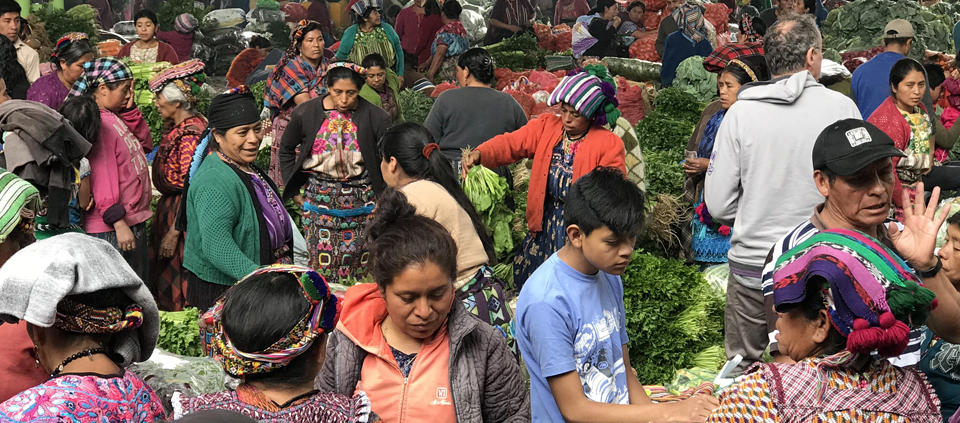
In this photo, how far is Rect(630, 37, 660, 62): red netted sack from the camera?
1216cm

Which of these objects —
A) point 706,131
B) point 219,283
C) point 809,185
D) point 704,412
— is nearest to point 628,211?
point 704,412

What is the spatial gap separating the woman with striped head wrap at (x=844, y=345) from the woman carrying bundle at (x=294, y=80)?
5.45 meters

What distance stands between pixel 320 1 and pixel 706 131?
1025cm

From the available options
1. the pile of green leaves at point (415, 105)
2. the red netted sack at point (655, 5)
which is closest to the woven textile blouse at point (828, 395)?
the pile of green leaves at point (415, 105)

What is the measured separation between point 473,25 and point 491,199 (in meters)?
10.1

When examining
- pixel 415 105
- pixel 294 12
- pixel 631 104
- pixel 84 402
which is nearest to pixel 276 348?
pixel 84 402

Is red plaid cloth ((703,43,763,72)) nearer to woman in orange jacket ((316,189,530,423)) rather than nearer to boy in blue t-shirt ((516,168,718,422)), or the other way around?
boy in blue t-shirt ((516,168,718,422))

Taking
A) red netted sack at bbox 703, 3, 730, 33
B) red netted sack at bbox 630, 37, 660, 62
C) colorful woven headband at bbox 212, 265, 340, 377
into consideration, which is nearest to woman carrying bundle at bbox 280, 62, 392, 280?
colorful woven headband at bbox 212, 265, 340, 377

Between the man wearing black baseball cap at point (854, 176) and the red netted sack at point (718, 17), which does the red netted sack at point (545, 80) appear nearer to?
the red netted sack at point (718, 17)

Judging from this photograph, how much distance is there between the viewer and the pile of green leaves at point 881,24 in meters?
12.3

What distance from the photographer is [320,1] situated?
48.0 feet

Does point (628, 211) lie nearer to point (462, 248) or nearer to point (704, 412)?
point (704, 412)

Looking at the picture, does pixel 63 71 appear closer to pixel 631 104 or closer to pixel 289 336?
pixel 289 336

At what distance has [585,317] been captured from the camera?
2.74 meters
